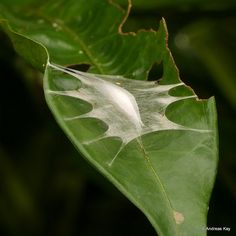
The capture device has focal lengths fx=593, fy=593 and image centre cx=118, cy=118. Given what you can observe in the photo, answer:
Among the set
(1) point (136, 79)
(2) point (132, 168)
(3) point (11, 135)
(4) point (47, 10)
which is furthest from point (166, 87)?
(3) point (11, 135)

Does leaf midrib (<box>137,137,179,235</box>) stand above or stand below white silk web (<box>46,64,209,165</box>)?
below

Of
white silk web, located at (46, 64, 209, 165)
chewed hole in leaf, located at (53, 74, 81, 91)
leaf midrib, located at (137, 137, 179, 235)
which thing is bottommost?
leaf midrib, located at (137, 137, 179, 235)

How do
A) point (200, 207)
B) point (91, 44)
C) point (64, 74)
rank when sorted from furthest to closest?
point (91, 44), point (64, 74), point (200, 207)

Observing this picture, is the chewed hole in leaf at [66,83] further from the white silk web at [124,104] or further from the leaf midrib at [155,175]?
the leaf midrib at [155,175]

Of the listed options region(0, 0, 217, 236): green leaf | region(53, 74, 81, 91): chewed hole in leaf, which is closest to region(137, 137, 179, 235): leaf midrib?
region(0, 0, 217, 236): green leaf

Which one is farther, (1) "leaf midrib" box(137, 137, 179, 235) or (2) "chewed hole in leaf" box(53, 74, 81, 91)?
(2) "chewed hole in leaf" box(53, 74, 81, 91)

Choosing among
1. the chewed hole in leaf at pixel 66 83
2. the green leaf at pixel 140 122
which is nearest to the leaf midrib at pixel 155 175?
the green leaf at pixel 140 122

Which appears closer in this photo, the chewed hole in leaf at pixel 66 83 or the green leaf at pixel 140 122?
the green leaf at pixel 140 122

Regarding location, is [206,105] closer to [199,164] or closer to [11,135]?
[199,164]

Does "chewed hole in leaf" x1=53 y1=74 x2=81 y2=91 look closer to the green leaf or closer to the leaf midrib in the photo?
the green leaf
